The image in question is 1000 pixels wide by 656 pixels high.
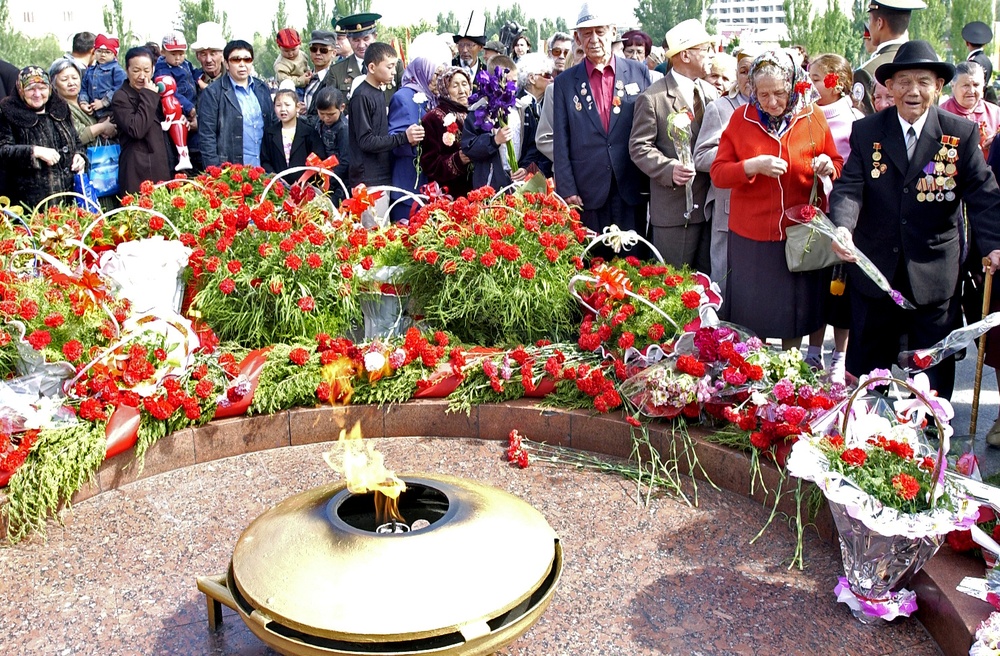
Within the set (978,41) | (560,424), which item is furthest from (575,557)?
(978,41)

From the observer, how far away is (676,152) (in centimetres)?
549

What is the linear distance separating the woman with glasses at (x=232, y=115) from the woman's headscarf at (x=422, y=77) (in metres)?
1.25

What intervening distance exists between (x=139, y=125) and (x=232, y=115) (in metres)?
0.75

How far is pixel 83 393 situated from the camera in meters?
4.06

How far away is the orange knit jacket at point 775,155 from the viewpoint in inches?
188

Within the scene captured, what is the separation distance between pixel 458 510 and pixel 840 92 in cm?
395

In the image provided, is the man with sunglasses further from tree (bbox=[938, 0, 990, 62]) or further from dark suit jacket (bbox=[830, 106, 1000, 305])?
tree (bbox=[938, 0, 990, 62])

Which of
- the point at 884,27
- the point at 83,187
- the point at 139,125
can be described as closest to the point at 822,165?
the point at 884,27

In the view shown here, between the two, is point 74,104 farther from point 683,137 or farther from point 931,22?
point 931,22

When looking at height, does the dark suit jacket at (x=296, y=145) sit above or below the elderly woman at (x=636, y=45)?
below

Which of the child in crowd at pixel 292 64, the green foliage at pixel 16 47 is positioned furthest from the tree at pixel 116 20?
the child in crowd at pixel 292 64

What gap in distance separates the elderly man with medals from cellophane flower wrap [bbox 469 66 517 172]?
7.81 feet

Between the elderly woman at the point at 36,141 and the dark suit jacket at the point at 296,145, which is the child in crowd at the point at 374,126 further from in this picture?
the elderly woman at the point at 36,141

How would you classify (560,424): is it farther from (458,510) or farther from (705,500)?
(458,510)
